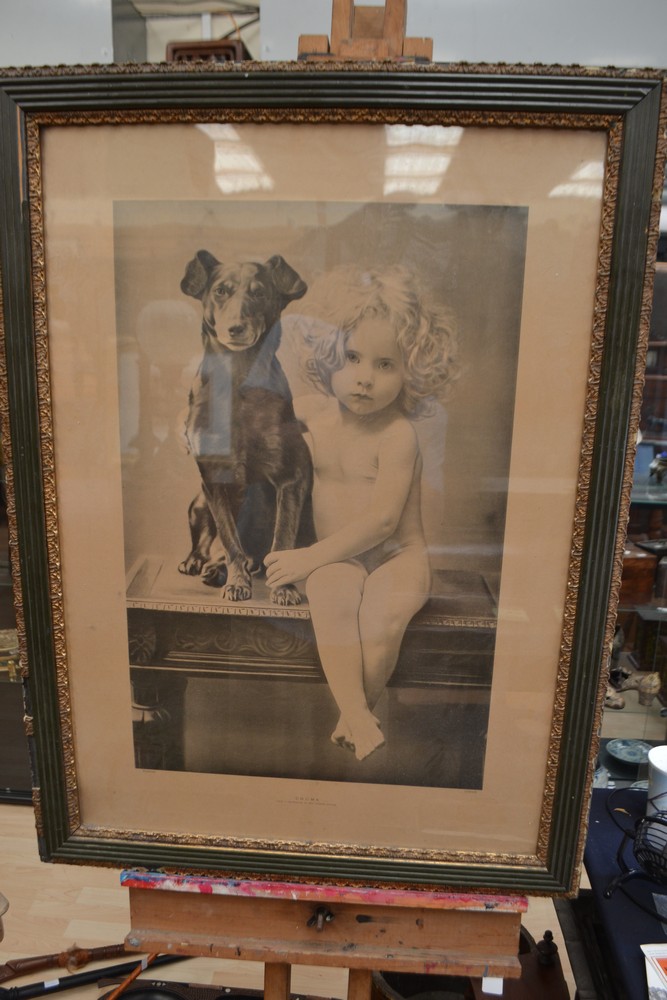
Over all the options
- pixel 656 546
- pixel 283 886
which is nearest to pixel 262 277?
pixel 283 886

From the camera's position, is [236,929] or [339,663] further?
[236,929]

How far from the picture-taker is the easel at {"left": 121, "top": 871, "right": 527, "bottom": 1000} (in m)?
0.79

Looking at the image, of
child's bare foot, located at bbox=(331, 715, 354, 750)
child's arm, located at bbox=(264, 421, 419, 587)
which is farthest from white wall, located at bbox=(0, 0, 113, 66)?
child's bare foot, located at bbox=(331, 715, 354, 750)

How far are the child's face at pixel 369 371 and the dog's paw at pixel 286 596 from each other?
0.22 meters

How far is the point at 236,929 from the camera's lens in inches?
32.8

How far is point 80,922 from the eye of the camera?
60.2 inches

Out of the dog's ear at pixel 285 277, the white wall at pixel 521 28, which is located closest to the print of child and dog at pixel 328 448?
the dog's ear at pixel 285 277

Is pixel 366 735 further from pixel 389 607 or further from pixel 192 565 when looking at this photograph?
pixel 192 565

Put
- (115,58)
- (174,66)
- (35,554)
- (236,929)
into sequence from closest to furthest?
(174,66), (35,554), (236,929), (115,58)

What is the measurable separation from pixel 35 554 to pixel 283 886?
53cm

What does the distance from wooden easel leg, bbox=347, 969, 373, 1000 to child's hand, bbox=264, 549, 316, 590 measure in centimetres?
62

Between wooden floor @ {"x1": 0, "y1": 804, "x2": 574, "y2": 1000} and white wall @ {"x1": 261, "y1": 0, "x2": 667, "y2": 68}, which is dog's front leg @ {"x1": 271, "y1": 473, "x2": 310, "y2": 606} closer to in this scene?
white wall @ {"x1": 261, "y1": 0, "x2": 667, "y2": 68}

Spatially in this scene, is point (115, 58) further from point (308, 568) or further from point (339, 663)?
point (339, 663)

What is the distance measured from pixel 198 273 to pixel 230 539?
29 cm
